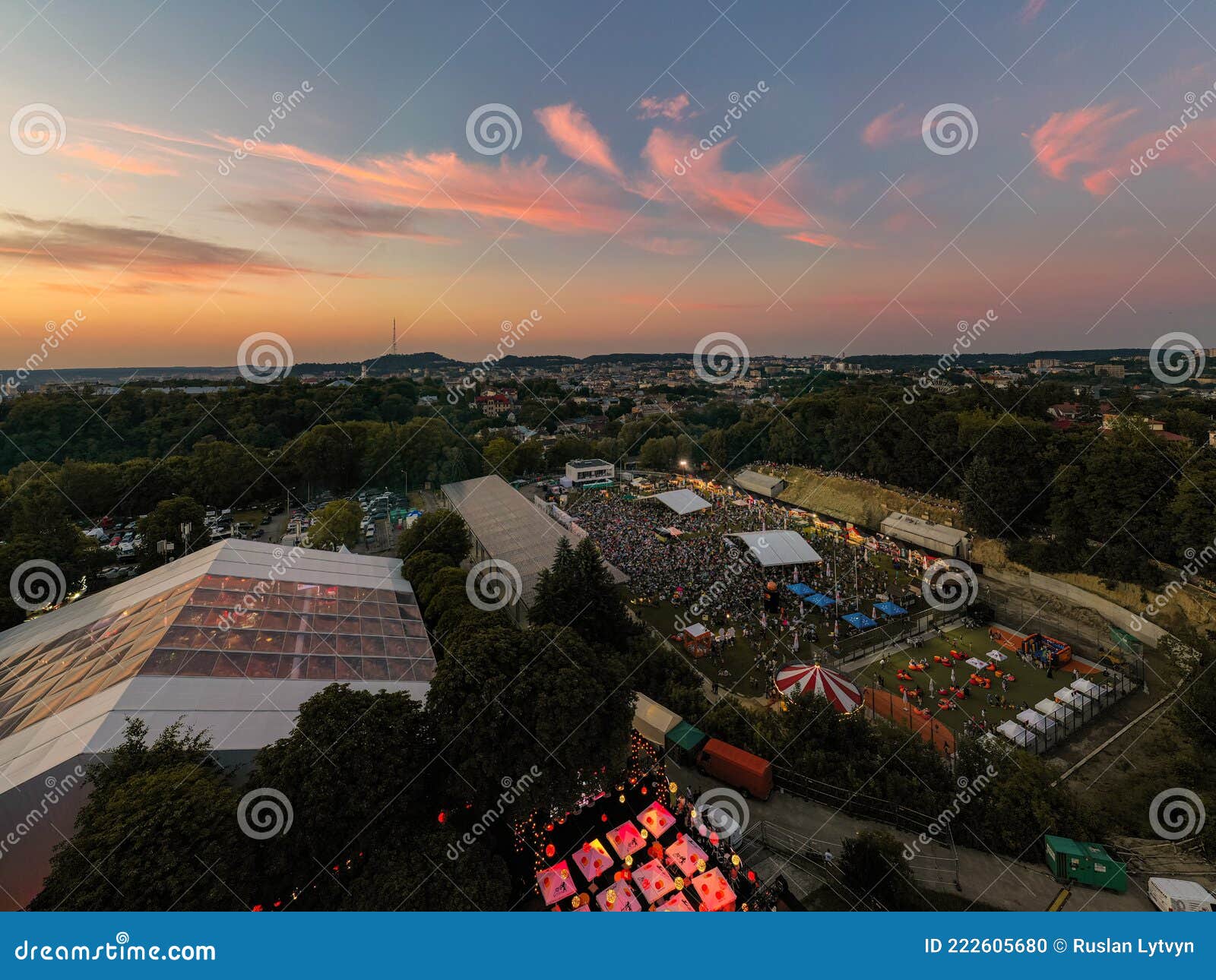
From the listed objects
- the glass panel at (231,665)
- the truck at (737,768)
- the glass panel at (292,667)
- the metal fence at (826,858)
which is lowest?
the metal fence at (826,858)

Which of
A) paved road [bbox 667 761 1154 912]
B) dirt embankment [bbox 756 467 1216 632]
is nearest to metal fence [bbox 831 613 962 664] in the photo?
dirt embankment [bbox 756 467 1216 632]

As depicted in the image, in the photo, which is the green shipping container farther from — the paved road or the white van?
the white van

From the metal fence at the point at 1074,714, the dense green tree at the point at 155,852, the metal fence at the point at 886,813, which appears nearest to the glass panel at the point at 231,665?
the dense green tree at the point at 155,852

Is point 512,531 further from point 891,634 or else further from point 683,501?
point 891,634

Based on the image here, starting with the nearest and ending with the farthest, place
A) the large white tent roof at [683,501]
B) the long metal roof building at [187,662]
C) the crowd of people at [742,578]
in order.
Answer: the long metal roof building at [187,662] → the crowd of people at [742,578] → the large white tent roof at [683,501]

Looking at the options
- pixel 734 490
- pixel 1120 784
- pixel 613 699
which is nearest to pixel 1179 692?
pixel 1120 784

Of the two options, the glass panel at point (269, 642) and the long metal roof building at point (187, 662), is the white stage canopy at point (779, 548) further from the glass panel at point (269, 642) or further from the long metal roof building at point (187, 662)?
the glass panel at point (269, 642)
